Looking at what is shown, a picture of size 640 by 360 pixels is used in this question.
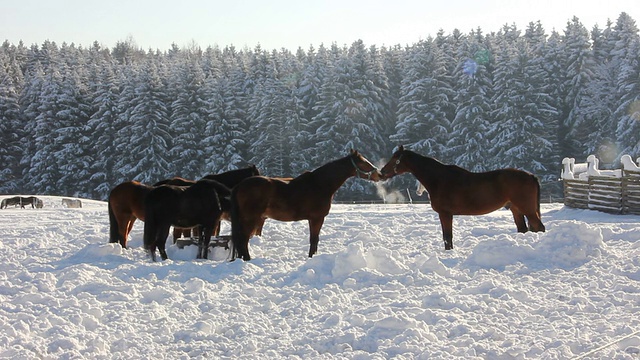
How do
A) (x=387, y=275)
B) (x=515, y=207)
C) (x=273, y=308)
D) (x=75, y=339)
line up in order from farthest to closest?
(x=515, y=207)
(x=387, y=275)
(x=273, y=308)
(x=75, y=339)

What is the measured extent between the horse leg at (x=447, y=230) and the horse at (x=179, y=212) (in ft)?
15.0

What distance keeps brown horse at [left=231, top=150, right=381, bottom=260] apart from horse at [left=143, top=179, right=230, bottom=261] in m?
0.54

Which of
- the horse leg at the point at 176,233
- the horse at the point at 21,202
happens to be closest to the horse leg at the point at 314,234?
the horse leg at the point at 176,233

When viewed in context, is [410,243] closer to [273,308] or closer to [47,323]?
[273,308]

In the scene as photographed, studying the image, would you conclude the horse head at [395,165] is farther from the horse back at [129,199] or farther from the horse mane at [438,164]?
the horse back at [129,199]

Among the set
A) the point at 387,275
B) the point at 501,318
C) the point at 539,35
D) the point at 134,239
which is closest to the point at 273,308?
the point at 387,275

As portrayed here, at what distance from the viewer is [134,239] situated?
577 inches

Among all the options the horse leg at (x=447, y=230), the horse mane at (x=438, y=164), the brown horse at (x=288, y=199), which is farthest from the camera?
the horse mane at (x=438, y=164)

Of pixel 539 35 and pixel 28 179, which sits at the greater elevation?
pixel 539 35

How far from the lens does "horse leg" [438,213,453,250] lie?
12.7 metres

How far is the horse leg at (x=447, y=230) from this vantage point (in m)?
12.7

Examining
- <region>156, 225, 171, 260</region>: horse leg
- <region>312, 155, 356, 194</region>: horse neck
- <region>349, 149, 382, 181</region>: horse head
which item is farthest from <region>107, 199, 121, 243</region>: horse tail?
<region>349, 149, 382, 181</region>: horse head

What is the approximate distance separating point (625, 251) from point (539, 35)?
174 ft

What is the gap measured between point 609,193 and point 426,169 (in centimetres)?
1152
